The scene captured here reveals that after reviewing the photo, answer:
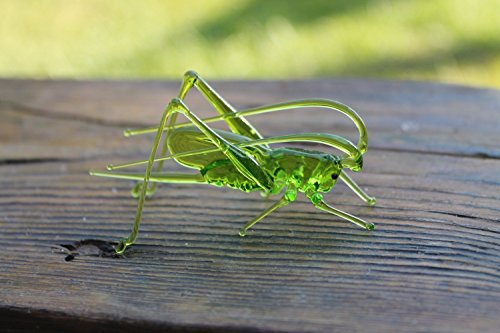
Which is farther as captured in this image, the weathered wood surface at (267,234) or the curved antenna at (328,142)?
the curved antenna at (328,142)

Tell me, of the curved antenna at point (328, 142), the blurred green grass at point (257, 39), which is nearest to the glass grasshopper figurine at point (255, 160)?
the curved antenna at point (328, 142)

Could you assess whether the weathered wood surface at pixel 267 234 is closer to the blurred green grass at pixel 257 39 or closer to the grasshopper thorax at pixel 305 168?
the grasshopper thorax at pixel 305 168

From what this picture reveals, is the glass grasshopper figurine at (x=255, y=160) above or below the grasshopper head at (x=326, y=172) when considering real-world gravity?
above

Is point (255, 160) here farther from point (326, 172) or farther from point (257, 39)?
point (257, 39)

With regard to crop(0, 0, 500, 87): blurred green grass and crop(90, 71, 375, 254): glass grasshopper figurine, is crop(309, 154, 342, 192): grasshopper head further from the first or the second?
crop(0, 0, 500, 87): blurred green grass

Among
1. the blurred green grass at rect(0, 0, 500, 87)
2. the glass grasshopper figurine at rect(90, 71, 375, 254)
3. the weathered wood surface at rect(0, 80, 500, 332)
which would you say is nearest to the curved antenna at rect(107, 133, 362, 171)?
the glass grasshopper figurine at rect(90, 71, 375, 254)

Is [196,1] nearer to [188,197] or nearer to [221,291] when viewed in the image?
[188,197]

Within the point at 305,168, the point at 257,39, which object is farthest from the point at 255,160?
the point at 257,39

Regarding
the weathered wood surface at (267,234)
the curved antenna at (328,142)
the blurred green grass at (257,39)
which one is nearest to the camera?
the weathered wood surface at (267,234)
